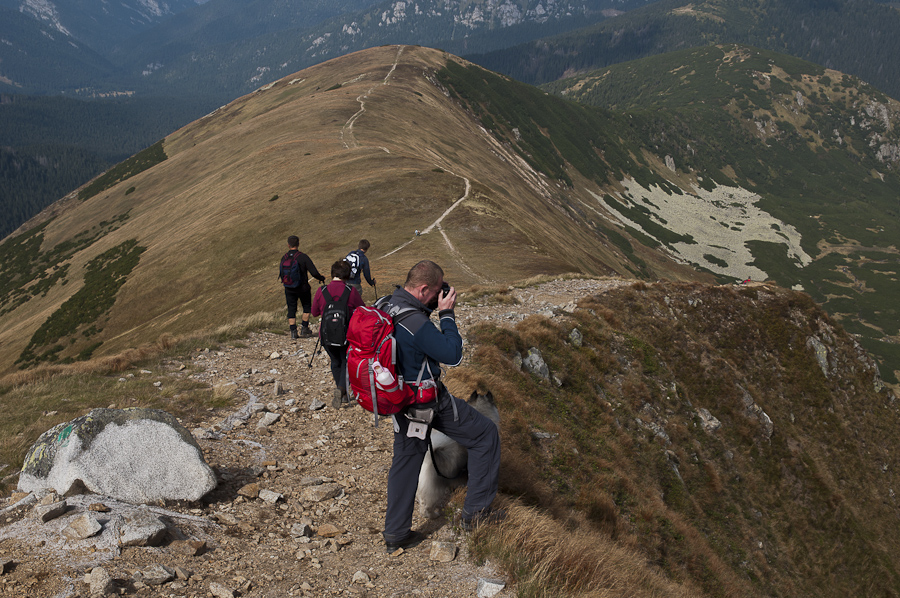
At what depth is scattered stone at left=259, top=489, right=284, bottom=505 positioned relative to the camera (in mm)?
8070

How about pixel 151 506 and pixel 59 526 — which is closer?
pixel 59 526

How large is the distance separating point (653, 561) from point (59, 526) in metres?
11.1

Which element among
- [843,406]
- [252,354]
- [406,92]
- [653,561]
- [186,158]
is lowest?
[843,406]

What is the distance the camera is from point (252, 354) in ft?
53.2

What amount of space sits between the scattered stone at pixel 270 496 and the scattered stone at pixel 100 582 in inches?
111

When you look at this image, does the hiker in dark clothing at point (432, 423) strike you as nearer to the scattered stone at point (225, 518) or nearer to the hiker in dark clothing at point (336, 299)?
the scattered stone at point (225, 518)

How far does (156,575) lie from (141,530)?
77 centimetres

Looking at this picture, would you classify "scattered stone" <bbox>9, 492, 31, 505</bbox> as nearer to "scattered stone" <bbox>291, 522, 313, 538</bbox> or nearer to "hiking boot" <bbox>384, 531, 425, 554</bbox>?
"scattered stone" <bbox>291, 522, 313, 538</bbox>

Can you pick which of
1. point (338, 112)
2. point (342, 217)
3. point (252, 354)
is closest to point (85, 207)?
point (338, 112)

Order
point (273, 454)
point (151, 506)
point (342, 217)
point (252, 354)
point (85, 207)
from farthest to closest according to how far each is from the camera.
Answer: point (85, 207) < point (342, 217) < point (252, 354) < point (273, 454) < point (151, 506)

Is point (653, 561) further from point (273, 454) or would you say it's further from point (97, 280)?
point (97, 280)

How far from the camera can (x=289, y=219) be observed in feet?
140

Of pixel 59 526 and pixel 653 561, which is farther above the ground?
pixel 59 526

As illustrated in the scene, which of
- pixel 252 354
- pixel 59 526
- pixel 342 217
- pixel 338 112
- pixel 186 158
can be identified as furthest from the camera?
pixel 186 158
